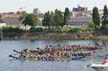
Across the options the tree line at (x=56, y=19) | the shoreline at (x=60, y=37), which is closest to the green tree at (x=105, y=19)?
the shoreline at (x=60, y=37)

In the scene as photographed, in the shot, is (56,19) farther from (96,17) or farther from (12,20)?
(12,20)

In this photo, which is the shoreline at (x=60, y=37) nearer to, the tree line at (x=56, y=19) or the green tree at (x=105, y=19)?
the tree line at (x=56, y=19)

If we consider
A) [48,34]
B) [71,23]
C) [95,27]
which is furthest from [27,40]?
[71,23]

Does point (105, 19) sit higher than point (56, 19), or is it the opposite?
point (56, 19)

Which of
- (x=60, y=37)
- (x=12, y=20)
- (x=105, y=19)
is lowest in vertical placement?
(x=60, y=37)

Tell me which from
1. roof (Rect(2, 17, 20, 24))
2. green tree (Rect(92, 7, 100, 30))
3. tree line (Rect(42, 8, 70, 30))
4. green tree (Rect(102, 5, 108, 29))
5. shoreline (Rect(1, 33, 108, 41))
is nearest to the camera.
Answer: shoreline (Rect(1, 33, 108, 41))

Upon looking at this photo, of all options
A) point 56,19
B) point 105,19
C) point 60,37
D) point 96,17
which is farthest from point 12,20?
point 105,19

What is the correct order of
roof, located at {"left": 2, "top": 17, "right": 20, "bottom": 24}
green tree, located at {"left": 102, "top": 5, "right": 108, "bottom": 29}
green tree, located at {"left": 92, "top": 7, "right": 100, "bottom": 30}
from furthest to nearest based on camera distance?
roof, located at {"left": 2, "top": 17, "right": 20, "bottom": 24}
green tree, located at {"left": 92, "top": 7, "right": 100, "bottom": 30}
green tree, located at {"left": 102, "top": 5, "right": 108, "bottom": 29}

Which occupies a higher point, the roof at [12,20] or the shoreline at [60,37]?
the roof at [12,20]

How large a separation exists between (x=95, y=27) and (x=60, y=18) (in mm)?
9415

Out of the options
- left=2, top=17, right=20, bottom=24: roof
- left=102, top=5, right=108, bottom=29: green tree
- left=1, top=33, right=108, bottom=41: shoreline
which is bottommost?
left=1, top=33, right=108, bottom=41: shoreline

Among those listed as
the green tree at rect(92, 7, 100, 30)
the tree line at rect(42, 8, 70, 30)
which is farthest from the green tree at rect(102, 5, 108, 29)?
the tree line at rect(42, 8, 70, 30)

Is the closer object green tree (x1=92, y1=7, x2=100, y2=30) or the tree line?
green tree (x1=92, y1=7, x2=100, y2=30)

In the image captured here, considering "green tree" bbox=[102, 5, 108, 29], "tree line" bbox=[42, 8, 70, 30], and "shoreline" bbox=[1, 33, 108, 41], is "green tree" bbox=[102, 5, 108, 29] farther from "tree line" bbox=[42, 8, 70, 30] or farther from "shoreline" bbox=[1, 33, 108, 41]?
"tree line" bbox=[42, 8, 70, 30]
